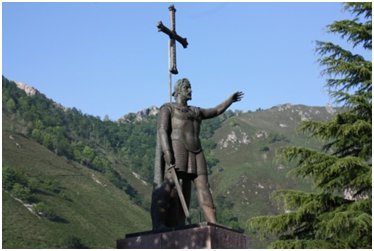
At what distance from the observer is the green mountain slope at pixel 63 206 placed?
83.5 metres

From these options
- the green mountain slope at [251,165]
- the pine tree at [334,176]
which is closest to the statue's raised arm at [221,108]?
the pine tree at [334,176]

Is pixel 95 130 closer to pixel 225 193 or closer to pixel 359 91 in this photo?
pixel 225 193

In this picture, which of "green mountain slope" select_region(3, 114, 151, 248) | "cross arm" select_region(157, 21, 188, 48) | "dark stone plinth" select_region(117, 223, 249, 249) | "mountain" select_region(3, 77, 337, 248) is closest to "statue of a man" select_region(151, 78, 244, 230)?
"dark stone plinth" select_region(117, 223, 249, 249)

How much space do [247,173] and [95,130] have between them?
34.2 metres

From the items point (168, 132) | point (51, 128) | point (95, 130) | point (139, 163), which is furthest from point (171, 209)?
point (95, 130)

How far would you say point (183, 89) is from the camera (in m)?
9.28

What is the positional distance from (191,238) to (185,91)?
6.94 ft

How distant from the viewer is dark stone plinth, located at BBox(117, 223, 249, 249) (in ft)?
25.8

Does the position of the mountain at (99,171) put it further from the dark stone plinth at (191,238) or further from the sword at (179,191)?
the dark stone plinth at (191,238)

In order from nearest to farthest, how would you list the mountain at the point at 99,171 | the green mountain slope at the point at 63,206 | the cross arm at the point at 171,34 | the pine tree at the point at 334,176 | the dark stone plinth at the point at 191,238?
the dark stone plinth at the point at 191,238 < the cross arm at the point at 171,34 < the pine tree at the point at 334,176 < the green mountain slope at the point at 63,206 < the mountain at the point at 99,171

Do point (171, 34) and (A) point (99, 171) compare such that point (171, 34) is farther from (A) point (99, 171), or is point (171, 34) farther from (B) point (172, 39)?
(A) point (99, 171)

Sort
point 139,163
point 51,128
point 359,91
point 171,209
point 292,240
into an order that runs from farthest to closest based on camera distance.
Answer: point 139,163, point 51,128, point 359,91, point 292,240, point 171,209

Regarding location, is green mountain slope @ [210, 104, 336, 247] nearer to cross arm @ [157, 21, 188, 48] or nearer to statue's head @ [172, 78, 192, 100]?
cross arm @ [157, 21, 188, 48]

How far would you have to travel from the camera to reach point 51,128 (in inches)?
5320
